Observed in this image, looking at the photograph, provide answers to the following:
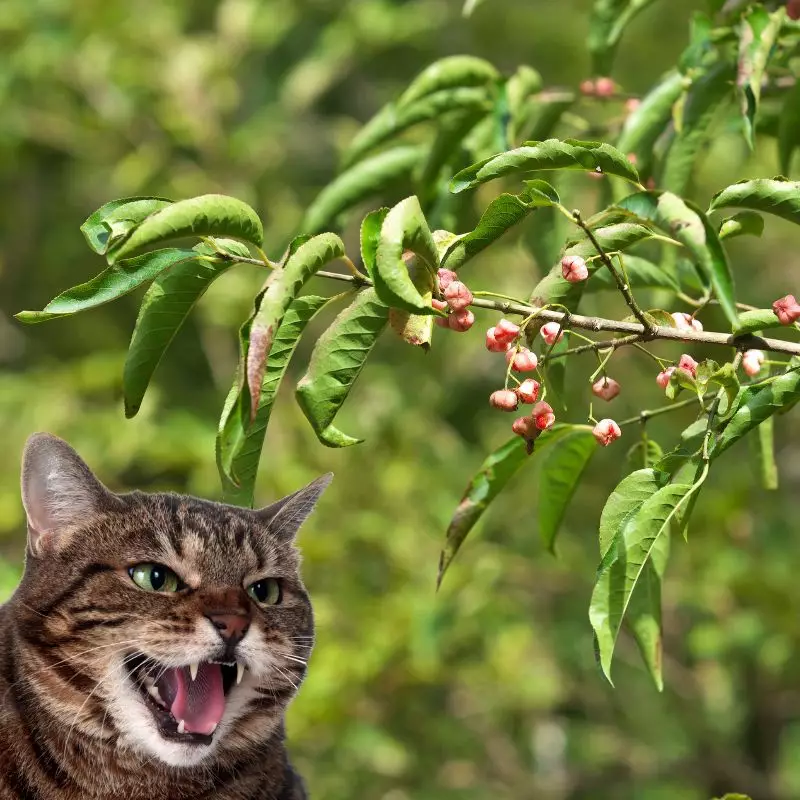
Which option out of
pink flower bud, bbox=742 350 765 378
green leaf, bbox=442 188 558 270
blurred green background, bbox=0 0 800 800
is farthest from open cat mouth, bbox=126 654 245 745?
blurred green background, bbox=0 0 800 800

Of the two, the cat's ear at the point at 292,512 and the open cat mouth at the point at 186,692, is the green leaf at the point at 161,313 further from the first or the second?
the cat's ear at the point at 292,512

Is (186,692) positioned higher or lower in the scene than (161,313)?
lower

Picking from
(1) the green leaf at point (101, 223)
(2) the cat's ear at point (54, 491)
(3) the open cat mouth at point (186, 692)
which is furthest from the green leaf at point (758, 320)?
(2) the cat's ear at point (54, 491)

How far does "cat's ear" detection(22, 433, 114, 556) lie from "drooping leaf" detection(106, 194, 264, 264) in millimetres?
430

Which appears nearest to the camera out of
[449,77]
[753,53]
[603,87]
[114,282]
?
[114,282]

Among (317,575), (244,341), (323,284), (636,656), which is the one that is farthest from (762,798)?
(244,341)

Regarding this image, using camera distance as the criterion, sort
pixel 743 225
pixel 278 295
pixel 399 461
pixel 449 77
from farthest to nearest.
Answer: pixel 399 461, pixel 449 77, pixel 743 225, pixel 278 295

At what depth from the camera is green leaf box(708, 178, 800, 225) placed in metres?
1.24

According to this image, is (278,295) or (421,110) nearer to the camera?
(278,295)

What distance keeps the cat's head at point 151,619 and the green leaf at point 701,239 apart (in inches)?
27.3

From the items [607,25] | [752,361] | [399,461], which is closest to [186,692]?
[752,361]

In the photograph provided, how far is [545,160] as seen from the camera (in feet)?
3.99

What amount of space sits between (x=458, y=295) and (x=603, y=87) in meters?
0.93

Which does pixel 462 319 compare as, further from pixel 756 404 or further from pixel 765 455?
pixel 765 455
